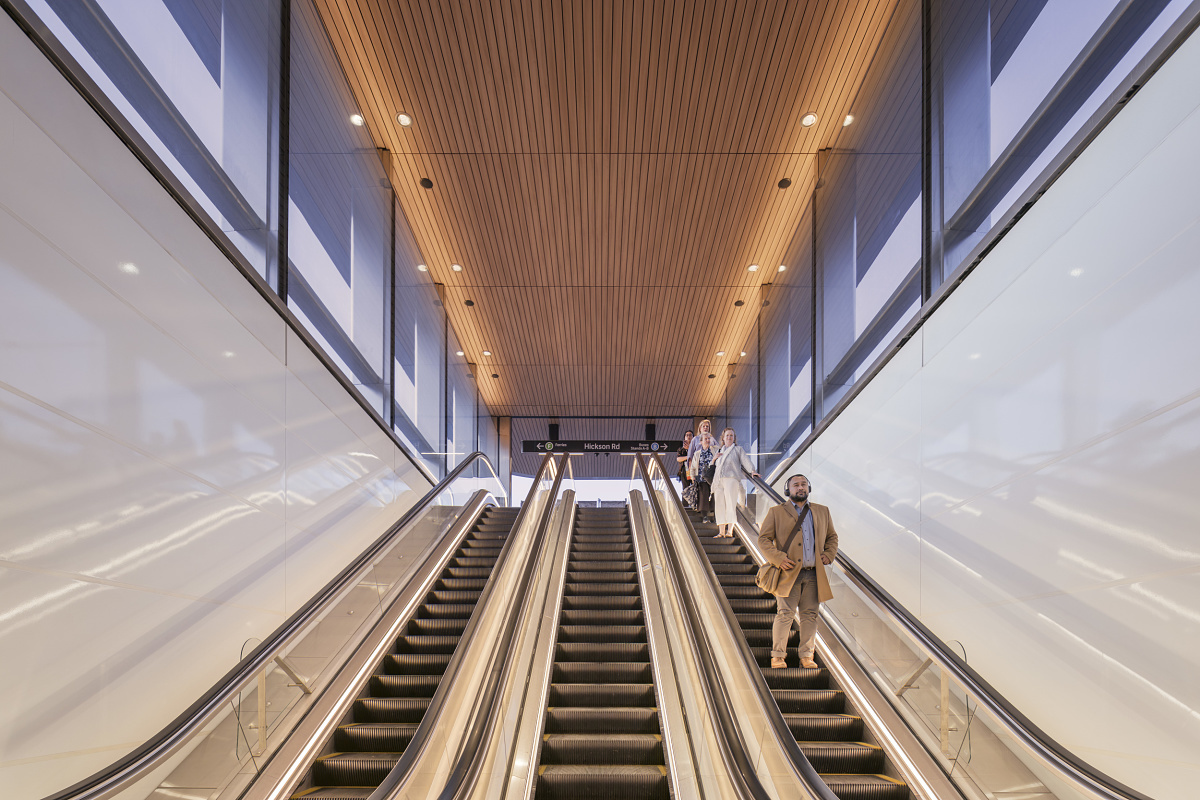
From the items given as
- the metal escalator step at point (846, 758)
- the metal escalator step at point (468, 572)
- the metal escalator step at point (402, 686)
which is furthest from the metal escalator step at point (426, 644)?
the metal escalator step at point (846, 758)

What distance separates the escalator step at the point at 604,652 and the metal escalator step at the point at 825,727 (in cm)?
165

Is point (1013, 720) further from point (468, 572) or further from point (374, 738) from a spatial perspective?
point (468, 572)

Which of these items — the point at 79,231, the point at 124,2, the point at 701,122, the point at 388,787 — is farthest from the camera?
the point at 701,122

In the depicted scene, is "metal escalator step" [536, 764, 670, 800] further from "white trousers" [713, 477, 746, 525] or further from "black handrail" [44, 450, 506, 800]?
"white trousers" [713, 477, 746, 525]

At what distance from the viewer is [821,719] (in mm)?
4926

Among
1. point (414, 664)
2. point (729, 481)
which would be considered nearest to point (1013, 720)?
point (414, 664)

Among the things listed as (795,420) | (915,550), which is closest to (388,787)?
(915,550)

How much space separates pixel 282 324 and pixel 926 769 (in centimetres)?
493

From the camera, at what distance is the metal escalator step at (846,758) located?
4.53 metres

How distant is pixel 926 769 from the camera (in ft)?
Result: 13.9

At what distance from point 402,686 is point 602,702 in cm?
A: 131

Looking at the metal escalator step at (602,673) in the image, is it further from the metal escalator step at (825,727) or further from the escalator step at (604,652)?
the metal escalator step at (825,727)

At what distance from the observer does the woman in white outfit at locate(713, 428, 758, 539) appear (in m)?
9.06

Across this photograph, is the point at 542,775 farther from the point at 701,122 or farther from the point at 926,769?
the point at 701,122
